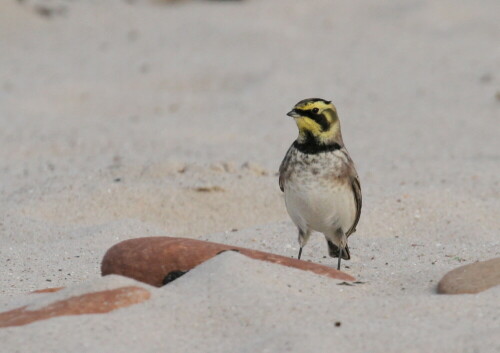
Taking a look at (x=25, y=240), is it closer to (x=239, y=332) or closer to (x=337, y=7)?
(x=239, y=332)

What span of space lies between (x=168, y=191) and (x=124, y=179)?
48cm

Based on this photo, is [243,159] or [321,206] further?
[243,159]

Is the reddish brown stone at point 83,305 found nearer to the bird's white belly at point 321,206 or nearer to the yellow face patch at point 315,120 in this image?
the bird's white belly at point 321,206

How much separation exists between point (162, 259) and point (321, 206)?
1.06 meters

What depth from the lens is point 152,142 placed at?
30.8ft

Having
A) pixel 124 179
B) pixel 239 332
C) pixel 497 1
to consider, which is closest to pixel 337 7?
pixel 497 1

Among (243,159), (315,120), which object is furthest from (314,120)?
(243,159)

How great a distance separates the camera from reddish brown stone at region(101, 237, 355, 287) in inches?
182

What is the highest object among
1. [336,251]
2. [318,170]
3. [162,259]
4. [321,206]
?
[318,170]

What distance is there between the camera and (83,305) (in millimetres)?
4094

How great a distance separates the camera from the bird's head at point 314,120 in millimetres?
5277

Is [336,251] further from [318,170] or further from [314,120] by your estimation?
[314,120]

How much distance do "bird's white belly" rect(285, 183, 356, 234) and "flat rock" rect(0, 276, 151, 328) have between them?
4.31 feet

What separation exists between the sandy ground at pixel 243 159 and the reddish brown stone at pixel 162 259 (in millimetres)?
145
